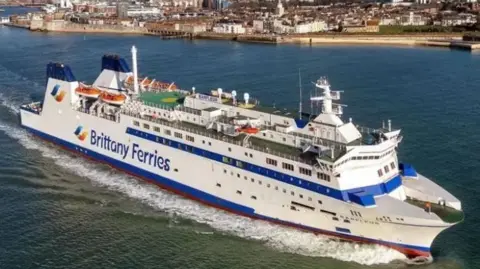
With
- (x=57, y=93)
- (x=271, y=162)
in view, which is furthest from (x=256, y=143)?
(x=57, y=93)

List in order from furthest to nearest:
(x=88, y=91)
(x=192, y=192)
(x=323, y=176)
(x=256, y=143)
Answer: (x=88, y=91) → (x=192, y=192) → (x=256, y=143) → (x=323, y=176)

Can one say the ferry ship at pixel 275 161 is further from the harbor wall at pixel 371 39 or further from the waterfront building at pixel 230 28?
the waterfront building at pixel 230 28

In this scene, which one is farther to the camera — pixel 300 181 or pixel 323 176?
pixel 300 181

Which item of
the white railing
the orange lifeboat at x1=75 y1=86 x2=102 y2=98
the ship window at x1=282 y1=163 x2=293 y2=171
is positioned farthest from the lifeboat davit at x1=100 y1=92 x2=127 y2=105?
the ship window at x1=282 y1=163 x2=293 y2=171

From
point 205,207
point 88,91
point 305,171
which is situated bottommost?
point 205,207

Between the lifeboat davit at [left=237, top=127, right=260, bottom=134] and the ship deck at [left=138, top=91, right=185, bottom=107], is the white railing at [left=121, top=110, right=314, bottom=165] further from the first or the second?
the ship deck at [left=138, top=91, right=185, bottom=107]

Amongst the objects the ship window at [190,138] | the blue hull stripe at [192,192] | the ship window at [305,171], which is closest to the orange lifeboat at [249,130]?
the ship window at [190,138]

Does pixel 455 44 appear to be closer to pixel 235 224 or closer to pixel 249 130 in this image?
pixel 249 130
